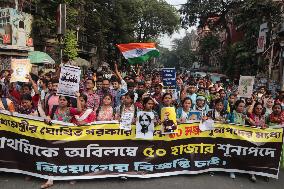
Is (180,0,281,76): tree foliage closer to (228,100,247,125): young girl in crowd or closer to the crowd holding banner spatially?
(228,100,247,125): young girl in crowd

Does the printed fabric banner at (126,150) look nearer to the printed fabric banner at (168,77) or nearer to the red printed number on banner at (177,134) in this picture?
the red printed number on banner at (177,134)

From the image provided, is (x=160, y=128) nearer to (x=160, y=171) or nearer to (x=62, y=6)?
(x=160, y=171)

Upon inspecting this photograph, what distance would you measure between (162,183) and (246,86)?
13.6ft

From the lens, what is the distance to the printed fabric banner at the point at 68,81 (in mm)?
5711

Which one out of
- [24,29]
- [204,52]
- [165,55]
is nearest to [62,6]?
[24,29]

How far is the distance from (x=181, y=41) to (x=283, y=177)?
341ft

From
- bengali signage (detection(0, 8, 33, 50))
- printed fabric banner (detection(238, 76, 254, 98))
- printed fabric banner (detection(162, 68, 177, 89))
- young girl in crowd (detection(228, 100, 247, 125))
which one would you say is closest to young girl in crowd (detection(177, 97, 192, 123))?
young girl in crowd (detection(228, 100, 247, 125))

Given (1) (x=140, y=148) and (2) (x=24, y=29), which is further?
(2) (x=24, y=29)

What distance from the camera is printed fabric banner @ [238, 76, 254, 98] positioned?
8.89 meters

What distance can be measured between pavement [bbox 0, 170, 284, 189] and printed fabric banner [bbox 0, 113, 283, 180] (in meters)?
0.12

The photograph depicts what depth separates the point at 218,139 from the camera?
20.9ft

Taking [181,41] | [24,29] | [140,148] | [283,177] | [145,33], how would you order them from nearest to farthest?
1. [140,148]
2. [283,177]
3. [24,29]
4. [145,33]
5. [181,41]

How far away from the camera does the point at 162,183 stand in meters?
6.00

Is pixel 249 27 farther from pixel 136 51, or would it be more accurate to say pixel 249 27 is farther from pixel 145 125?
pixel 145 125
